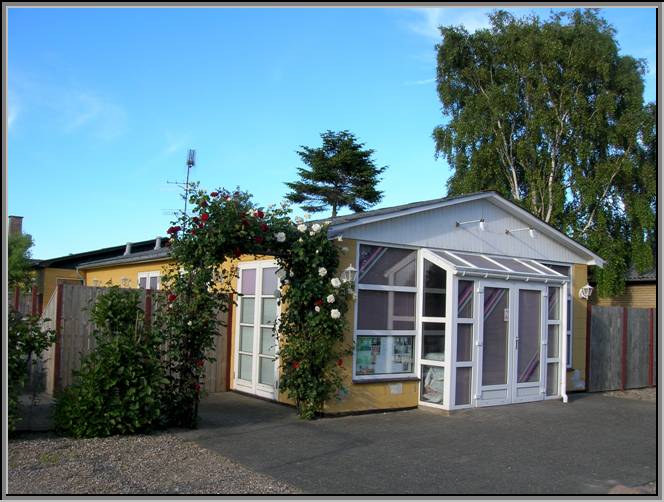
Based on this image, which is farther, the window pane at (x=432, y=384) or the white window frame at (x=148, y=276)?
the white window frame at (x=148, y=276)

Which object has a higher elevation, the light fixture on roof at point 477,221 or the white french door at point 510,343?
the light fixture on roof at point 477,221

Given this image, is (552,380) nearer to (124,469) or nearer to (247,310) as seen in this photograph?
(247,310)

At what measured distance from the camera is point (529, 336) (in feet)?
36.8

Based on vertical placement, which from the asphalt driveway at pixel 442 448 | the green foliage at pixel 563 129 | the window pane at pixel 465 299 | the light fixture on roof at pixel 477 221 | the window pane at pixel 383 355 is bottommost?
the asphalt driveway at pixel 442 448

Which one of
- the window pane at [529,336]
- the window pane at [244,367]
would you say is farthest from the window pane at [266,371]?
the window pane at [529,336]

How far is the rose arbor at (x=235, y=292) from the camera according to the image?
826cm

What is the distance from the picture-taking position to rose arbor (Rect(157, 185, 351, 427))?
27.1 ft

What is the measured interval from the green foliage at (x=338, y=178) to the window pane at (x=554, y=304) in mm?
26050

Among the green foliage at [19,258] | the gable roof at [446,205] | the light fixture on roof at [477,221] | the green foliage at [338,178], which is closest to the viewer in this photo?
the gable roof at [446,205]

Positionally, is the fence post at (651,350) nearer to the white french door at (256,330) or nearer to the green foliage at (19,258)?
the white french door at (256,330)

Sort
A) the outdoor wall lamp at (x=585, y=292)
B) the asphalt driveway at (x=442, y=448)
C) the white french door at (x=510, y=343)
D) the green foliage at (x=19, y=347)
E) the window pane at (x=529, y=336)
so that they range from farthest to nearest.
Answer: the outdoor wall lamp at (x=585, y=292)
the window pane at (x=529, y=336)
the white french door at (x=510, y=343)
the green foliage at (x=19, y=347)
the asphalt driveway at (x=442, y=448)

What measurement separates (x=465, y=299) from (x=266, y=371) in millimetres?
3602

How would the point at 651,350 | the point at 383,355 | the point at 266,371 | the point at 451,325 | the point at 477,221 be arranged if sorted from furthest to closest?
the point at 651,350 < the point at 477,221 < the point at 266,371 < the point at 383,355 < the point at 451,325

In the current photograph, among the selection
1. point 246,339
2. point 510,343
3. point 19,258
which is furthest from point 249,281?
point 19,258
